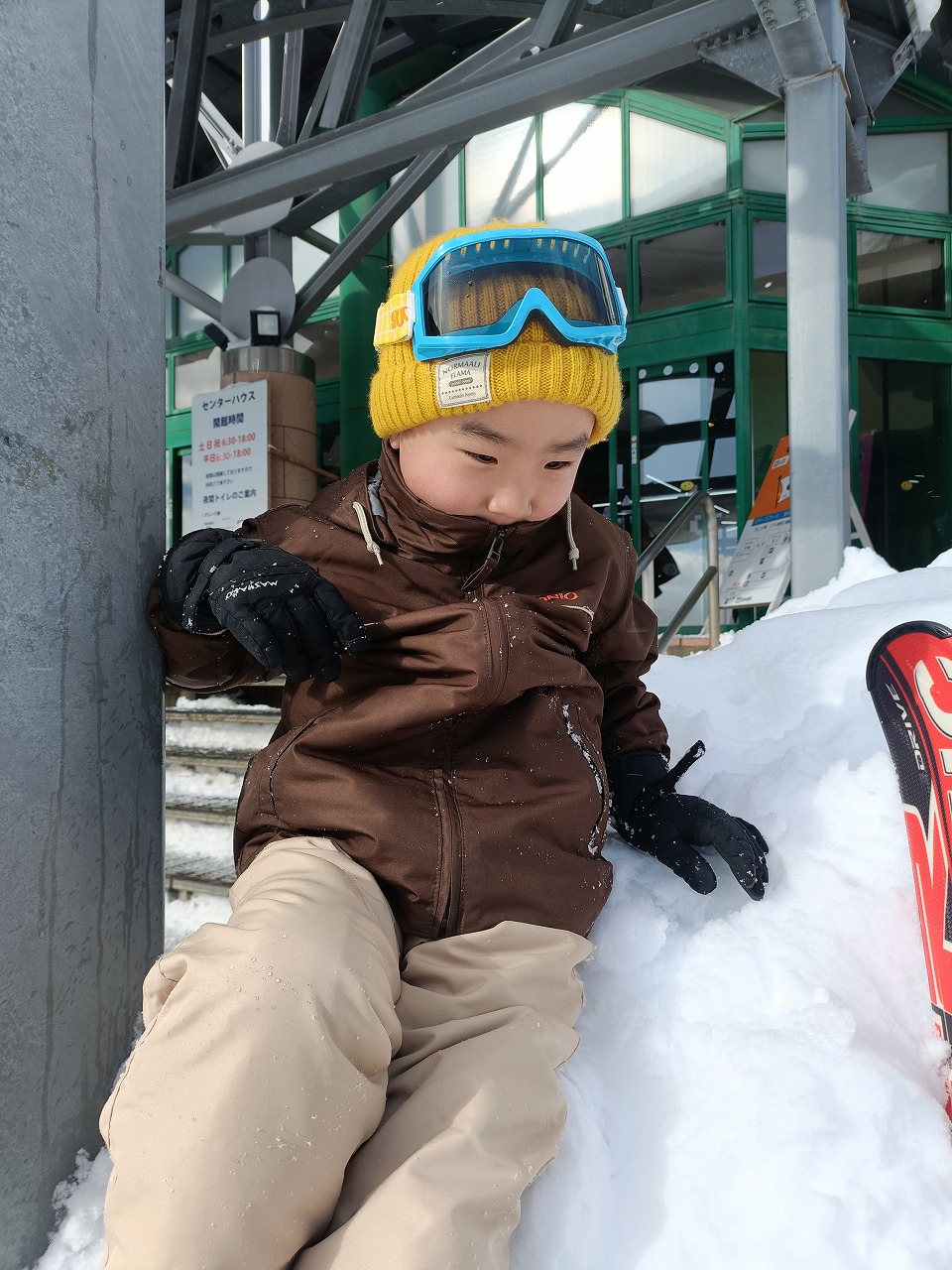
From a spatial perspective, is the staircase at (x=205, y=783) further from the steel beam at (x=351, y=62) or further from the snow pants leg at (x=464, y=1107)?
the steel beam at (x=351, y=62)

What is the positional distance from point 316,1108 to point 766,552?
5.08 metres

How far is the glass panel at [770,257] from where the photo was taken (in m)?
7.38

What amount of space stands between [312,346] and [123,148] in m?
8.58

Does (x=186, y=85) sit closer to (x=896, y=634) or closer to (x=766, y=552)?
(x=766, y=552)

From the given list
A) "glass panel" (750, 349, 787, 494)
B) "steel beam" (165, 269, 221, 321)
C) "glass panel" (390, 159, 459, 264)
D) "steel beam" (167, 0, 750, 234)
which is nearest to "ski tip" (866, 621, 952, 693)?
"steel beam" (167, 0, 750, 234)

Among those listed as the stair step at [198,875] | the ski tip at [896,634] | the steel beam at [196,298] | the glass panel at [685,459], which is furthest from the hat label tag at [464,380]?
the steel beam at [196,298]

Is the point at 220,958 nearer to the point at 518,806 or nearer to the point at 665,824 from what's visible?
the point at 518,806

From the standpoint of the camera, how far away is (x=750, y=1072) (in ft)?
3.52

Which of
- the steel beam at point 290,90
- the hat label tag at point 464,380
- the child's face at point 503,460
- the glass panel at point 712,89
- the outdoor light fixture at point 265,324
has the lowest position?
the child's face at point 503,460

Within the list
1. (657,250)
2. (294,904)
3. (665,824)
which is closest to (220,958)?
(294,904)

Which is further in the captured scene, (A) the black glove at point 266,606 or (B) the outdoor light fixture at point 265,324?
(B) the outdoor light fixture at point 265,324

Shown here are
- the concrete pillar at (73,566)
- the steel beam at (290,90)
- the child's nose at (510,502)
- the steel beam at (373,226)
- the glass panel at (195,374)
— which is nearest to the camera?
the concrete pillar at (73,566)

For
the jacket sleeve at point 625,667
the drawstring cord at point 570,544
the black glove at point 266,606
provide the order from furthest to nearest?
the jacket sleeve at point 625,667 → the drawstring cord at point 570,544 → the black glove at point 266,606

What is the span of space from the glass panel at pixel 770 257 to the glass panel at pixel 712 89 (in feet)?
3.15
